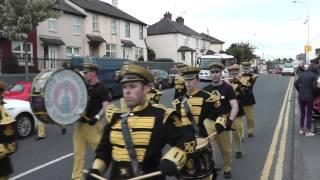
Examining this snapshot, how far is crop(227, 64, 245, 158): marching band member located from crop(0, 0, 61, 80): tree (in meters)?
16.6

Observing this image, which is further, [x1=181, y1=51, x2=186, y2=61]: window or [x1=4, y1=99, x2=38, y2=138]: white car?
[x1=181, y1=51, x2=186, y2=61]: window

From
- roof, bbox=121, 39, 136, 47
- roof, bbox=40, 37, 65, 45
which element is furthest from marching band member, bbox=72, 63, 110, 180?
roof, bbox=121, 39, 136, 47

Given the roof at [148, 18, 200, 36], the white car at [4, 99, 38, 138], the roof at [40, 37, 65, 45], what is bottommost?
the white car at [4, 99, 38, 138]

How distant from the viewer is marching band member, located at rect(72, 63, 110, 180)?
689 centimetres

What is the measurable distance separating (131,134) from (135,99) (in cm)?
27

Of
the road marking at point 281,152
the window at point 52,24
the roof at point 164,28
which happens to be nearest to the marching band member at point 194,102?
the road marking at point 281,152

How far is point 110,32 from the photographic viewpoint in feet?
153

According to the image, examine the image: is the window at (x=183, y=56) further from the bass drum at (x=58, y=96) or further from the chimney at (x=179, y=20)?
the bass drum at (x=58, y=96)

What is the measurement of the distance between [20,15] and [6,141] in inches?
885

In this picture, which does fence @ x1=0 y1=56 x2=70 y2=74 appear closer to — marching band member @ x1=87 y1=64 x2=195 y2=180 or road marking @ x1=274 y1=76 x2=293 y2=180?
road marking @ x1=274 y1=76 x2=293 y2=180

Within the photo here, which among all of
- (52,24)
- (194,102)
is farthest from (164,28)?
(194,102)

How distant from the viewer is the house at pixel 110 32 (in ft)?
139

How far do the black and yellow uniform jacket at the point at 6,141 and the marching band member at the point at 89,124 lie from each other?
1.97 metres

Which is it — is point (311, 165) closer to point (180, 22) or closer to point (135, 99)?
point (135, 99)
